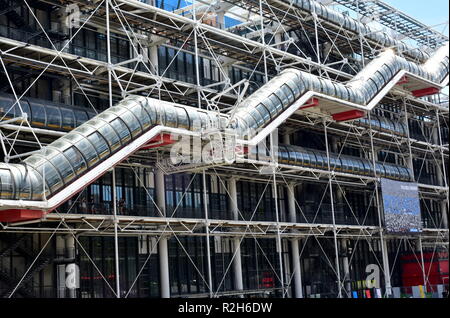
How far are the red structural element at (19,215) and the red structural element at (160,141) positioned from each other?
14.0 feet

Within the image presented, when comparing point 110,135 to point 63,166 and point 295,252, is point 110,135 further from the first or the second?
point 295,252

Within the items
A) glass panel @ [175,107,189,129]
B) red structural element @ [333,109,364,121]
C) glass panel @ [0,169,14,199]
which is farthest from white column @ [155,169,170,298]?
red structural element @ [333,109,364,121]

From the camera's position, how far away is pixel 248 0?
2612 cm

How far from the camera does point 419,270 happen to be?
34250 millimetres

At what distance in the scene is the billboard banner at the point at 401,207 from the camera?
1198 inches

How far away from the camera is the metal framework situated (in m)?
18.9

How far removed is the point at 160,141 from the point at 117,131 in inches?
72.0

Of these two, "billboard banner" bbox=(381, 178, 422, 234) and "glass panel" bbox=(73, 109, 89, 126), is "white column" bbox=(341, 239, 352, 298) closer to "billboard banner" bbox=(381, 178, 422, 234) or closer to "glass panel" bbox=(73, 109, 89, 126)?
"billboard banner" bbox=(381, 178, 422, 234)

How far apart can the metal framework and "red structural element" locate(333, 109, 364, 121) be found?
1.30 feet

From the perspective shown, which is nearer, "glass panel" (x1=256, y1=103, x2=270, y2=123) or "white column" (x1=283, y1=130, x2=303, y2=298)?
"glass panel" (x1=256, y1=103, x2=270, y2=123)
